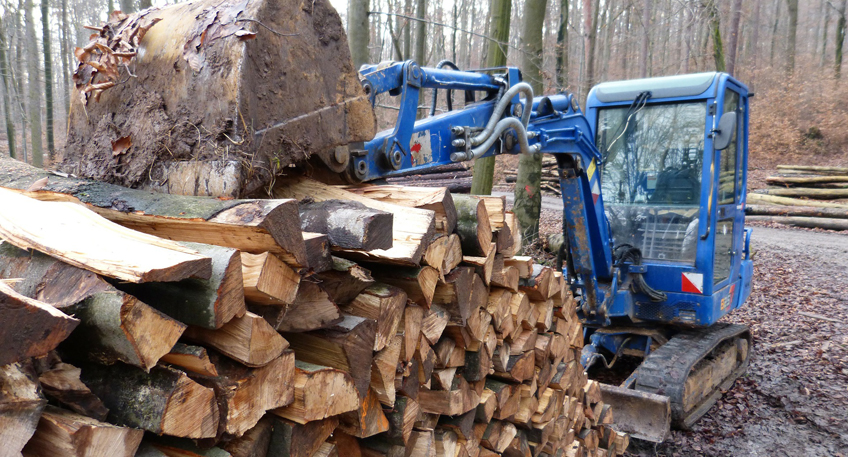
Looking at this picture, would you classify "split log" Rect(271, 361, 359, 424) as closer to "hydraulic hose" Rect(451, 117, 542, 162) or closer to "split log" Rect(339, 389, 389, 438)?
"split log" Rect(339, 389, 389, 438)

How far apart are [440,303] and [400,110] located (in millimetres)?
1028

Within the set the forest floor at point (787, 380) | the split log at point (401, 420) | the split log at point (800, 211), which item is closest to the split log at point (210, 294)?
the split log at point (401, 420)

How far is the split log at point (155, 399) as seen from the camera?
1449mm

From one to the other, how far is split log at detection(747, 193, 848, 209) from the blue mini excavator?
1133 cm

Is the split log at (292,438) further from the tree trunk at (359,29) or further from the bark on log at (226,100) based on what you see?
the tree trunk at (359,29)

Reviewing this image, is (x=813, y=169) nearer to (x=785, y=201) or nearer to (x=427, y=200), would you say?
(x=785, y=201)

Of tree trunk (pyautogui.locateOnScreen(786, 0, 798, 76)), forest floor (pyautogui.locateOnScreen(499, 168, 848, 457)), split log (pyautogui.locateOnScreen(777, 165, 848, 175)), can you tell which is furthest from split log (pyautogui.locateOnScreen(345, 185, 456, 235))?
tree trunk (pyautogui.locateOnScreen(786, 0, 798, 76))

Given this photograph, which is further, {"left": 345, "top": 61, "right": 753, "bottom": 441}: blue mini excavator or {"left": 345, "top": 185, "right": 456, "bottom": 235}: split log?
{"left": 345, "top": 61, "right": 753, "bottom": 441}: blue mini excavator

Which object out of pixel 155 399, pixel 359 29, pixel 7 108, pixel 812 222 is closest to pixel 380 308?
pixel 155 399

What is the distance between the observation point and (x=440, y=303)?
2598 mm

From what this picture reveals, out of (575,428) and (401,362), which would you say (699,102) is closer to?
(575,428)

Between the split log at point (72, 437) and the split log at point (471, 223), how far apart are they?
157 centimetres

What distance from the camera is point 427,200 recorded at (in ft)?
7.96

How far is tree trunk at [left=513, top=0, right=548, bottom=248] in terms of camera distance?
9.39 m
